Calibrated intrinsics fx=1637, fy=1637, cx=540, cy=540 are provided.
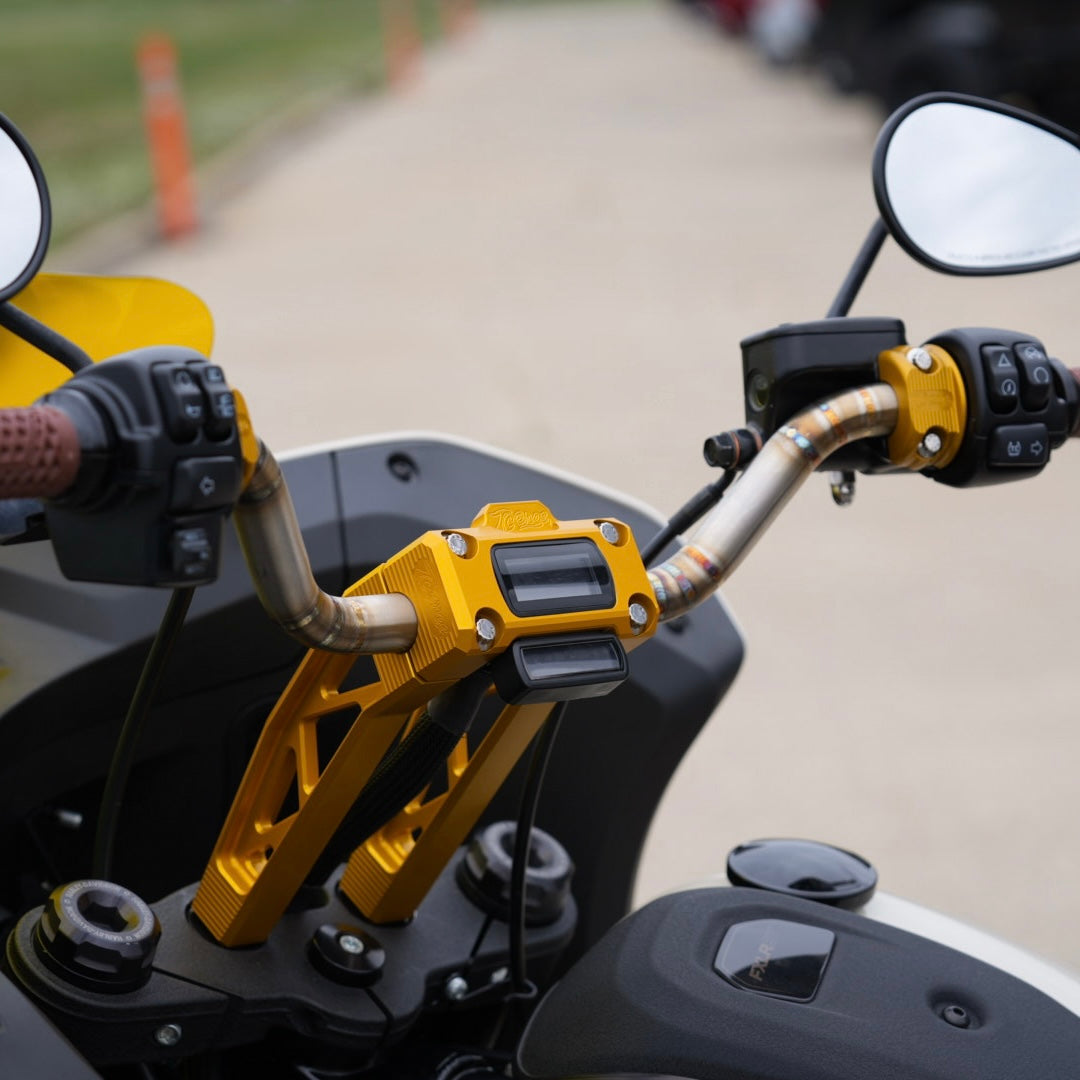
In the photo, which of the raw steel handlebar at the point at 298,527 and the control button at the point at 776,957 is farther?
the control button at the point at 776,957

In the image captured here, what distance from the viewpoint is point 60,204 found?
38.3ft

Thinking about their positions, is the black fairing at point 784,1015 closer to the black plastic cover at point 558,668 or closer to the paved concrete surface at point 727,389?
the black plastic cover at point 558,668

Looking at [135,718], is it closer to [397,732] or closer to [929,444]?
[397,732]

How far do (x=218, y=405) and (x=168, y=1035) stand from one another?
1.88 ft

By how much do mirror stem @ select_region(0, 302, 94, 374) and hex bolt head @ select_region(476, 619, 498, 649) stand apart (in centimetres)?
32

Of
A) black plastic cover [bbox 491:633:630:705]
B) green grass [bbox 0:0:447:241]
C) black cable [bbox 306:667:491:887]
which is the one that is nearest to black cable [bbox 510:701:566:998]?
black cable [bbox 306:667:491:887]

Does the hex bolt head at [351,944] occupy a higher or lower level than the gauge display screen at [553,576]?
lower

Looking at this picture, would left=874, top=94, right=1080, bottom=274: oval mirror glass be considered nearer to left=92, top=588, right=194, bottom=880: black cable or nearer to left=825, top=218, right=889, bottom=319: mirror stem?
left=825, top=218, right=889, bottom=319: mirror stem

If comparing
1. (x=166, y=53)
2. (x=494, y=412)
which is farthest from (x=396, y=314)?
(x=166, y=53)

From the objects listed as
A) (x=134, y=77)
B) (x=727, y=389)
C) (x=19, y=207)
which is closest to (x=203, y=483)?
(x=19, y=207)

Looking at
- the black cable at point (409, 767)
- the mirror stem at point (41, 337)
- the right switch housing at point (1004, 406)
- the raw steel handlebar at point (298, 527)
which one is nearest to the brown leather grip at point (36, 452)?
the raw steel handlebar at point (298, 527)

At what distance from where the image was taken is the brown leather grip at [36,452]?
0.85 metres

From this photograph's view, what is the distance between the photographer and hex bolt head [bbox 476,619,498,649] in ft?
3.40

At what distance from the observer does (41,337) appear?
1.10 m
